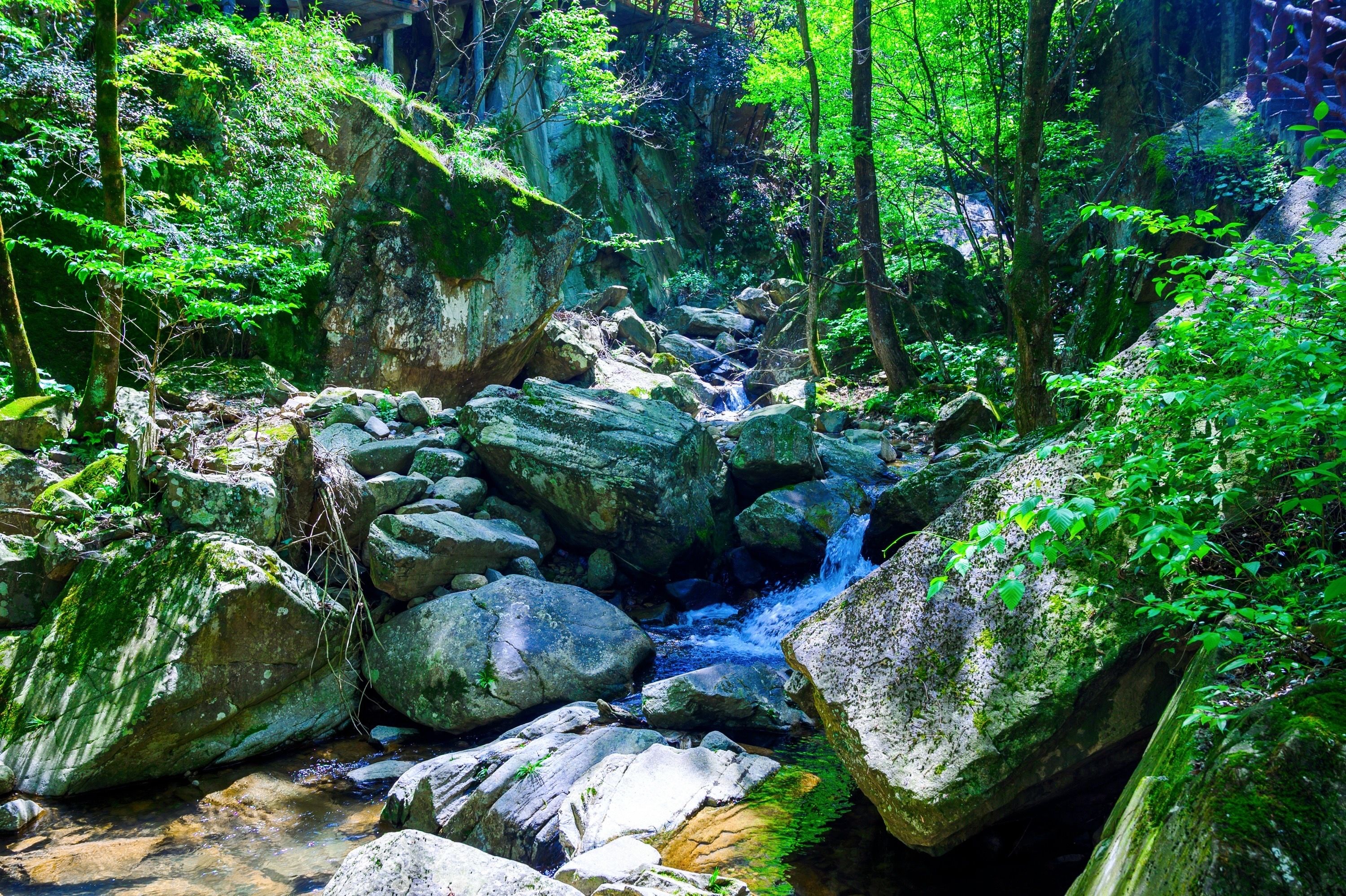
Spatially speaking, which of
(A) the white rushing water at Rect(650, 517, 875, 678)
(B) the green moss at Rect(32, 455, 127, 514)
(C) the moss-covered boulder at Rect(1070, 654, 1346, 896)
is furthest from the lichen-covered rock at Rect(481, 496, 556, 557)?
(C) the moss-covered boulder at Rect(1070, 654, 1346, 896)

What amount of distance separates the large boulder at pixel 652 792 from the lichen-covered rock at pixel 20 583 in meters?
4.61

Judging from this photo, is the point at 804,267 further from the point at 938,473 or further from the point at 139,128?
the point at 139,128

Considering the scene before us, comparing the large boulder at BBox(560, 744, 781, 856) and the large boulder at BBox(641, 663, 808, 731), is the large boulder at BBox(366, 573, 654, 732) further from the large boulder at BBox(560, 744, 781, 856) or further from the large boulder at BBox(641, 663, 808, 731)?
the large boulder at BBox(560, 744, 781, 856)

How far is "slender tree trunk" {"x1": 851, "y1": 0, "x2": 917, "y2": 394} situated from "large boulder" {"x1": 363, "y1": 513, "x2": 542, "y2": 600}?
753 centimetres

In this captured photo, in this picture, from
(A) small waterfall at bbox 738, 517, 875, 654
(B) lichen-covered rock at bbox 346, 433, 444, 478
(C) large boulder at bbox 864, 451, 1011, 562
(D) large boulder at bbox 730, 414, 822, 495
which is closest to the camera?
(C) large boulder at bbox 864, 451, 1011, 562

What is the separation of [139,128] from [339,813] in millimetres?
6408

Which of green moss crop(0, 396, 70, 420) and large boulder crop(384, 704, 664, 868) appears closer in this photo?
large boulder crop(384, 704, 664, 868)

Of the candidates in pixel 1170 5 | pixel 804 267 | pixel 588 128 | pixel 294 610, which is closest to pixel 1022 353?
pixel 294 610

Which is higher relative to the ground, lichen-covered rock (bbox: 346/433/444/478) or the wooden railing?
the wooden railing

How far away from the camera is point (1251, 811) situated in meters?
2.17

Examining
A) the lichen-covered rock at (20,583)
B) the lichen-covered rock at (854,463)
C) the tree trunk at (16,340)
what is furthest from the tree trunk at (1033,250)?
the tree trunk at (16,340)

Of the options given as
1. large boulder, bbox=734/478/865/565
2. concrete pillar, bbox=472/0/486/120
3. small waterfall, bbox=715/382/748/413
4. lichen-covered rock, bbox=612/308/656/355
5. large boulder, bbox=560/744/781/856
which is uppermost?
concrete pillar, bbox=472/0/486/120

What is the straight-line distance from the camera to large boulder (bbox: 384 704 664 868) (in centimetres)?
451

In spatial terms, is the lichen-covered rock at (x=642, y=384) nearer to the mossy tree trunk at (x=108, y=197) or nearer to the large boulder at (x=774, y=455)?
the large boulder at (x=774, y=455)
